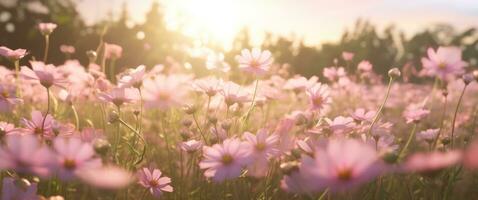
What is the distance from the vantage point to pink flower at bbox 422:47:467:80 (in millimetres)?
1804

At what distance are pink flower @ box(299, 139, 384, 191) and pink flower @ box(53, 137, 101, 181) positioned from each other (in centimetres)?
46

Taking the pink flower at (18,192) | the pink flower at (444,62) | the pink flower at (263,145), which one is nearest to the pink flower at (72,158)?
the pink flower at (18,192)

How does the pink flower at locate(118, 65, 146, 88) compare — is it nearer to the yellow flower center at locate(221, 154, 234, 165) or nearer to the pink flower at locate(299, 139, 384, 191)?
the yellow flower center at locate(221, 154, 234, 165)

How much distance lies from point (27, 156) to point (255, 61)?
1.16 metres

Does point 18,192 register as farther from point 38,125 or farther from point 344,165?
point 344,165

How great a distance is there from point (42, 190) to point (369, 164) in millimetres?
1257

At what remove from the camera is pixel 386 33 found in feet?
76.2

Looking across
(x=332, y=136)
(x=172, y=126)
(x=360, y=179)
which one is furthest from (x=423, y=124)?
(x=360, y=179)

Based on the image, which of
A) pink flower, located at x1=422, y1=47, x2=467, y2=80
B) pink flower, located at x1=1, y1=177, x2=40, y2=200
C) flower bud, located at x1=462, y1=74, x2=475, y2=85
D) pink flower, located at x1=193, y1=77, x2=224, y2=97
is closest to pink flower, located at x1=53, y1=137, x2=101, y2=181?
pink flower, located at x1=1, y1=177, x2=40, y2=200

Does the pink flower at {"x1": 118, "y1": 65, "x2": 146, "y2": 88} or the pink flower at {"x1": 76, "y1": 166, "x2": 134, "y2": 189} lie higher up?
the pink flower at {"x1": 118, "y1": 65, "x2": 146, "y2": 88}

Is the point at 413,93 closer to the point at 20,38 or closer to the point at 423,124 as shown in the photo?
the point at 423,124

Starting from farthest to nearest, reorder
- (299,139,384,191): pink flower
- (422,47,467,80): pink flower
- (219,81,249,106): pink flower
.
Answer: (422,47,467,80): pink flower → (219,81,249,106): pink flower → (299,139,384,191): pink flower

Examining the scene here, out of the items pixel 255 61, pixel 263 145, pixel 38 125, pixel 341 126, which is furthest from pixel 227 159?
pixel 255 61

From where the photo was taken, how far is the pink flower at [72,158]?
996 mm
